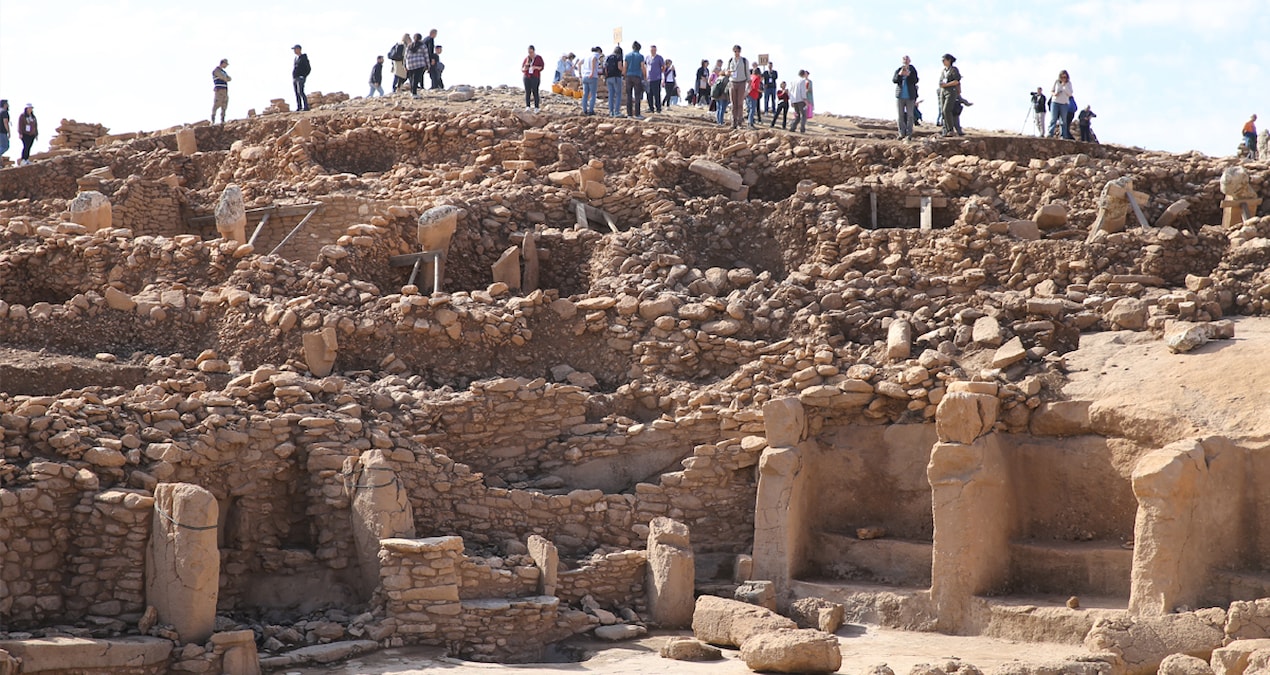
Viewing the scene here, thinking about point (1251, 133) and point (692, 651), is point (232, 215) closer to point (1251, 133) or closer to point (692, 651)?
point (692, 651)

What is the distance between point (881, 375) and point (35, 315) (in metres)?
8.22

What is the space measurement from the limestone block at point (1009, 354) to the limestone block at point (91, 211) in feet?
34.0

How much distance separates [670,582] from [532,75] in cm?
1056

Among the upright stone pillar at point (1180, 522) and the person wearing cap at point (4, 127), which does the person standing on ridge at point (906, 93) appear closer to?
the upright stone pillar at point (1180, 522)

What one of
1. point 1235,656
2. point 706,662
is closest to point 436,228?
point 706,662

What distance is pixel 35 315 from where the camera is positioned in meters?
15.1

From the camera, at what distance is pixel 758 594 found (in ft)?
42.1

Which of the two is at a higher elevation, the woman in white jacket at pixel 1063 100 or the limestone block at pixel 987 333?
the woman in white jacket at pixel 1063 100

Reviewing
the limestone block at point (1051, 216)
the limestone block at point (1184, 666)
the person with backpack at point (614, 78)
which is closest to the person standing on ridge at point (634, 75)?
the person with backpack at point (614, 78)

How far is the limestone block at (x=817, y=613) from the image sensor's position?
12.6 meters

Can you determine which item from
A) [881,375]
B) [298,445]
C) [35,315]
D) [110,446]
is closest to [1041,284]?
[881,375]

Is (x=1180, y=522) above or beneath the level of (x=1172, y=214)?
beneath

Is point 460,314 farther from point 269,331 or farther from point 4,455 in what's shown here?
point 4,455

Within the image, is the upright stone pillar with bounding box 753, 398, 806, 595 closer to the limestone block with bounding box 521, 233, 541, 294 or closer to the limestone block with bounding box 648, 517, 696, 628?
the limestone block with bounding box 648, 517, 696, 628
